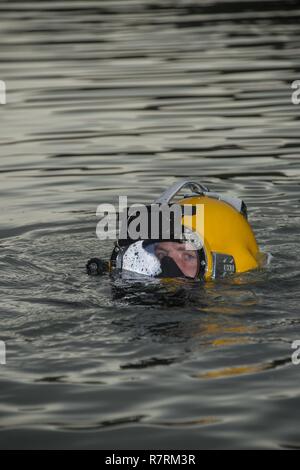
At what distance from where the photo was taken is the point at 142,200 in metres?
11.9

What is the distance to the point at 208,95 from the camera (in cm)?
1727

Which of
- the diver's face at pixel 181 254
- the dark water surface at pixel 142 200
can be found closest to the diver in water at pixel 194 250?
the diver's face at pixel 181 254

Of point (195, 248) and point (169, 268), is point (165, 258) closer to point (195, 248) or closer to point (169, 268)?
point (169, 268)

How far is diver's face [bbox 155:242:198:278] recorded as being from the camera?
8.09 metres

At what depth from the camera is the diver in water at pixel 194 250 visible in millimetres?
8094

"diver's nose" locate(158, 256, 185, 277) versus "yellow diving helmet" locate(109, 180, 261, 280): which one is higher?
"yellow diving helmet" locate(109, 180, 261, 280)

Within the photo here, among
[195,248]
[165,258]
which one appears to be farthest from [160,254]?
[195,248]

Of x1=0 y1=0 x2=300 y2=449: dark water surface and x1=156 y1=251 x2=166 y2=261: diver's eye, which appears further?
x1=156 y1=251 x2=166 y2=261: diver's eye

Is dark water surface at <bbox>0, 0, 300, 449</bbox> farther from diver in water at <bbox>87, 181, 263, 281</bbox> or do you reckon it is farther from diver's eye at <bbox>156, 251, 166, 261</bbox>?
diver's eye at <bbox>156, 251, 166, 261</bbox>

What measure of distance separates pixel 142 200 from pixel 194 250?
3849 mm

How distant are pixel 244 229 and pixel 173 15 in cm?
1927

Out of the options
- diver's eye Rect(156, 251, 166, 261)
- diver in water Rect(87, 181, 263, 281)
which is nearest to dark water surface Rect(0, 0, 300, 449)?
diver in water Rect(87, 181, 263, 281)

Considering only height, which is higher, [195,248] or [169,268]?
[195,248]

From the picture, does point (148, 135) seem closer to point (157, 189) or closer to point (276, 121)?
point (276, 121)
